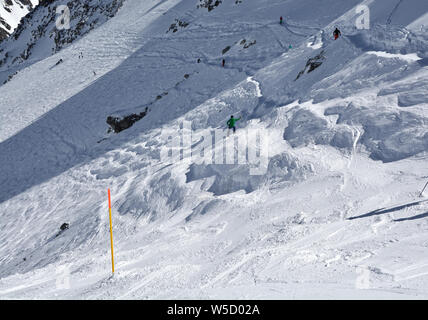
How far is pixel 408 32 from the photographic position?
51.4 feet

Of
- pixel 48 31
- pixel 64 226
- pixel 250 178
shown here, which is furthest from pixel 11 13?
pixel 250 178

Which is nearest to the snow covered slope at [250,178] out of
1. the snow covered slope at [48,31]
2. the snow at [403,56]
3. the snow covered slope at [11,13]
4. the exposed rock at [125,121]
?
the snow at [403,56]

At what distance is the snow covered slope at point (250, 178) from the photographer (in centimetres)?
694

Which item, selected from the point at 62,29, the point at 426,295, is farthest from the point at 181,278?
the point at 62,29

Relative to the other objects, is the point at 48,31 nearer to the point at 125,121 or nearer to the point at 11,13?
the point at 125,121

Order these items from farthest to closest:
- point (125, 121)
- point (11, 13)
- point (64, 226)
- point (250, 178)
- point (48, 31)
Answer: point (11, 13)
point (48, 31)
point (125, 121)
point (64, 226)
point (250, 178)

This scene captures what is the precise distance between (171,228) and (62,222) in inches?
255

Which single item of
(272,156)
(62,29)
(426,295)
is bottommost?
(272,156)

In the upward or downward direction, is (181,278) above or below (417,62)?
above

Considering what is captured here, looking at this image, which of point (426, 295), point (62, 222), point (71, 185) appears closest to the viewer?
point (426, 295)

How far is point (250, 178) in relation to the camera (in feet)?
39.1

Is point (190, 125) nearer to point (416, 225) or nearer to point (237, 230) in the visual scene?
point (237, 230)

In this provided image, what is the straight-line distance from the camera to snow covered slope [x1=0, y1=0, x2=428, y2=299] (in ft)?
22.8

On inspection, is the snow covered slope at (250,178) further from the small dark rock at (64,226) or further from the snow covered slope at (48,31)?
the snow covered slope at (48,31)
